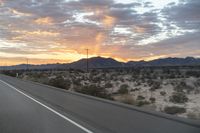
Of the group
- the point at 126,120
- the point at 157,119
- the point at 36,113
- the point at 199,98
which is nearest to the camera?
the point at 157,119

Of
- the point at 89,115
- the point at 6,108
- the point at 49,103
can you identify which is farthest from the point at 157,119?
the point at 49,103

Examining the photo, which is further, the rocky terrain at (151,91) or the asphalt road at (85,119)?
the rocky terrain at (151,91)

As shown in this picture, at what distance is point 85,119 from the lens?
47.7 ft

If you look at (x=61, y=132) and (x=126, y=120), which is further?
(x=61, y=132)

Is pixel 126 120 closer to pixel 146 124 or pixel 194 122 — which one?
pixel 146 124

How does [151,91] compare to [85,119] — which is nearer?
[85,119]

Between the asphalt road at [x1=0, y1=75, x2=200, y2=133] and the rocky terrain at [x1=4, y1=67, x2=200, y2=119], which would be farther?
the rocky terrain at [x1=4, y1=67, x2=200, y2=119]

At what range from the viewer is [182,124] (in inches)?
319

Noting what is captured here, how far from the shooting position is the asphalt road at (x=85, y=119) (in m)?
8.78

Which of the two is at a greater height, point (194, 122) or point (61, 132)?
point (194, 122)

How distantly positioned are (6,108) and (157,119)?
41.2 feet

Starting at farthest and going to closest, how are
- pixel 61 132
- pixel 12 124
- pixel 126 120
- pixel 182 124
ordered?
pixel 12 124, pixel 61 132, pixel 126 120, pixel 182 124

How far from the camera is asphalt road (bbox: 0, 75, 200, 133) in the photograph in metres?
8.78

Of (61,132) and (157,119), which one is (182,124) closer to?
(157,119)
